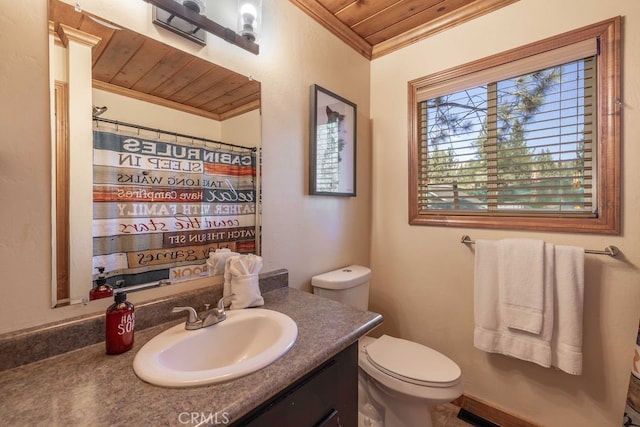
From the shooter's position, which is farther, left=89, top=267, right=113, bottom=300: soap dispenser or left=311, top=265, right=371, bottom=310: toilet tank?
left=311, top=265, right=371, bottom=310: toilet tank

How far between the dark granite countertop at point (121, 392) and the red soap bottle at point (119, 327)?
0.08 feet

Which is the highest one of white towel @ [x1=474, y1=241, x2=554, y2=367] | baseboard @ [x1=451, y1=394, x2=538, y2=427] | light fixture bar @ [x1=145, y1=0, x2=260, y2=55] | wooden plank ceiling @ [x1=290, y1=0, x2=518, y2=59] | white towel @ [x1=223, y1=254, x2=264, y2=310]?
wooden plank ceiling @ [x1=290, y1=0, x2=518, y2=59]

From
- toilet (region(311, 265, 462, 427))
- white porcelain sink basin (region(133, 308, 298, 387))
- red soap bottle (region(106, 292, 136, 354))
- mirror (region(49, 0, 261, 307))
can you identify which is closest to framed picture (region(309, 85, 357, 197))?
mirror (region(49, 0, 261, 307))

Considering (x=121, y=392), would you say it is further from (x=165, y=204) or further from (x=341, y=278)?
(x=341, y=278)

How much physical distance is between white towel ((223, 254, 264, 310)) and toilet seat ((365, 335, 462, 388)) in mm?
665

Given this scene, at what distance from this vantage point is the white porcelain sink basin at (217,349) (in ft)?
2.20

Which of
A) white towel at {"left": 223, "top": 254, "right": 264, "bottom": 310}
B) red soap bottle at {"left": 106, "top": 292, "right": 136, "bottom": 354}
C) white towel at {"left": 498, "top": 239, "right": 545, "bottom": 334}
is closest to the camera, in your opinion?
red soap bottle at {"left": 106, "top": 292, "right": 136, "bottom": 354}

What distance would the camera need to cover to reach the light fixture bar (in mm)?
968

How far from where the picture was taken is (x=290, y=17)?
4.79 ft

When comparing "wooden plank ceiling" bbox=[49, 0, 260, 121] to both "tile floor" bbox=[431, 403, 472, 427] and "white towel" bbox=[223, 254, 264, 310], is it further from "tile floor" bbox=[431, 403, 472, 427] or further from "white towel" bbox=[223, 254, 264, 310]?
"tile floor" bbox=[431, 403, 472, 427]

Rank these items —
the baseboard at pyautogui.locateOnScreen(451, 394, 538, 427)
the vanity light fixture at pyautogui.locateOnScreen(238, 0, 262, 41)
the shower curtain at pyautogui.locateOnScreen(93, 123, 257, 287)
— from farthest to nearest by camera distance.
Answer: the baseboard at pyautogui.locateOnScreen(451, 394, 538, 427) → the vanity light fixture at pyautogui.locateOnScreen(238, 0, 262, 41) → the shower curtain at pyautogui.locateOnScreen(93, 123, 257, 287)

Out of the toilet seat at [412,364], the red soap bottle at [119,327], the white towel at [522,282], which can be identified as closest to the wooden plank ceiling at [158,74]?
the red soap bottle at [119,327]

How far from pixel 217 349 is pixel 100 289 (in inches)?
16.0

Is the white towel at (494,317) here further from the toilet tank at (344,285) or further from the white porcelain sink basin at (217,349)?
the white porcelain sink basin at (217,349)
